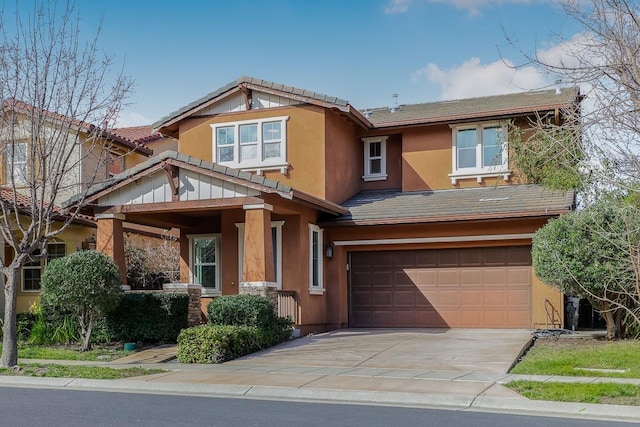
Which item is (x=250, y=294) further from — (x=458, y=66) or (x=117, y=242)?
(x=458, y=66)

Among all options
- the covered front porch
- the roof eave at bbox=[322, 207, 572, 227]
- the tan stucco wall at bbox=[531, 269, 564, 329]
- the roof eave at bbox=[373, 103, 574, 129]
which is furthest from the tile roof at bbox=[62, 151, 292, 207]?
the tan stucco wall at bbox=[531, 269, 564, 329]

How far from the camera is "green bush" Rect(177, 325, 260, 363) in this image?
1444cm

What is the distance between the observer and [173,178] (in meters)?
17.4

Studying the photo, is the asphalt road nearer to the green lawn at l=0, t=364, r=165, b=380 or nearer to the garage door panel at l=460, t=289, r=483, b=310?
the green lawn at l=0, t=364, r=165, b=380

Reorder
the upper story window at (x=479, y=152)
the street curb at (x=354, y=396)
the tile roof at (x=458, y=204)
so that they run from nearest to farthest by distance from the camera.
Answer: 1. the street curb at (x=354, y=396)
2. the tile roof at (x=458, y=204)
3. the upper story window at (x=479, y=152)

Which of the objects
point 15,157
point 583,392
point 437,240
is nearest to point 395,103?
point 437,240

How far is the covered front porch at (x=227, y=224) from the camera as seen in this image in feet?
55.3

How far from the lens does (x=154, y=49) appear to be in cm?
1570

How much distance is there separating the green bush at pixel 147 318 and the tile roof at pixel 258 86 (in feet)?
22.5

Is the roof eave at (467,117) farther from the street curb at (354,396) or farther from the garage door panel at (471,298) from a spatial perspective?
the street curb at (354,396)


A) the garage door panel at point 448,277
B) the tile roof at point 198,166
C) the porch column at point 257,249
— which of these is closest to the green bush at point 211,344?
the porch column at point 257,249

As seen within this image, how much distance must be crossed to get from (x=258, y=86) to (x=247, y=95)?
0.51m

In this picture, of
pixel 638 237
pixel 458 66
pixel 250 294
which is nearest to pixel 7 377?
pixel 250 294

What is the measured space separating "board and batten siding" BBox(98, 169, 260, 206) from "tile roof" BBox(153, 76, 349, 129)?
4.60m
